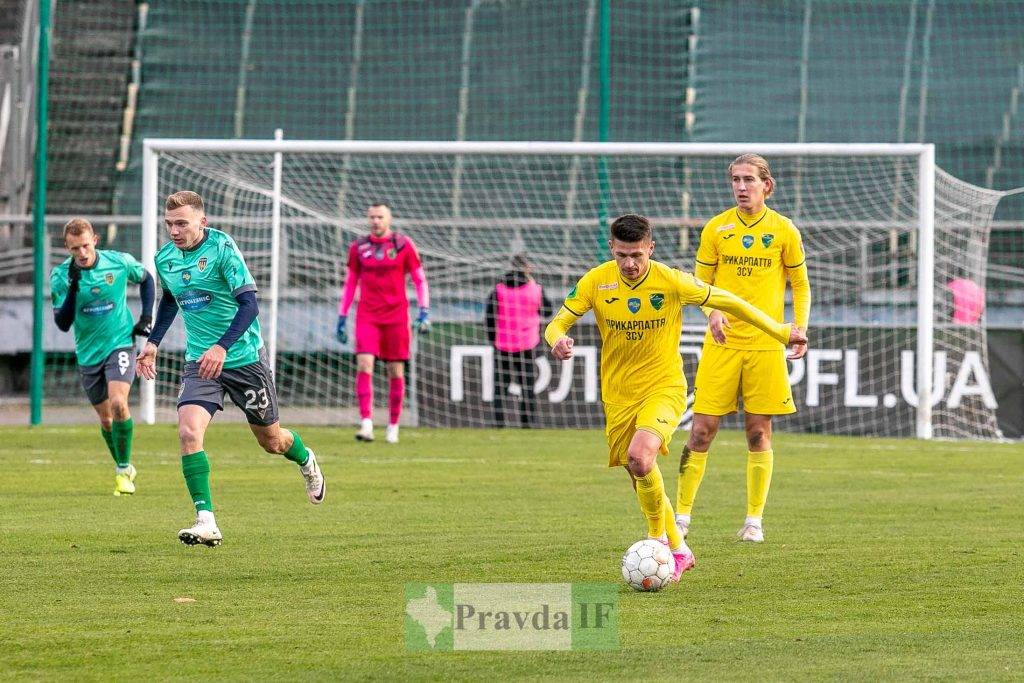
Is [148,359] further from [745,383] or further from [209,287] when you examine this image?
[745,383]

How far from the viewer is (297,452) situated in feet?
30.0

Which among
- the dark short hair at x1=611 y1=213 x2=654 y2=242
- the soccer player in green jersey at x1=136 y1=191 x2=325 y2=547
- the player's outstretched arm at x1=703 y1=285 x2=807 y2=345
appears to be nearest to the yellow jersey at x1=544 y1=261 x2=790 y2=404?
the player's outstretched arm at x1=703 y1=285 x2=807 y2=345

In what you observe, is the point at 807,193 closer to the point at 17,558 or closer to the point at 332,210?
the point at 332,210

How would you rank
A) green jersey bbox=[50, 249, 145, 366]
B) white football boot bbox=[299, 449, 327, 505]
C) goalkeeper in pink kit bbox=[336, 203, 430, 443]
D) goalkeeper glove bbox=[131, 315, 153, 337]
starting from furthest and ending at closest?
goalkeeper in pink kit bbox=[336, 203, 430, 443], green jersey bbox=[50, 249, 145, 366], goalkeeper glove bbox=[131, 315, 153, 337], white football boot bbox=[299, 449, 327, 505]

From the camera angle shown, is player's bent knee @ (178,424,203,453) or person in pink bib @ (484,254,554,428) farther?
person in pink bib @ (484,254,554,428)

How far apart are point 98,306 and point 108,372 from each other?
474 mm

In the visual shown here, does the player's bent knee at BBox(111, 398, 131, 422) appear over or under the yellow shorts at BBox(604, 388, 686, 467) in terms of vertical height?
under

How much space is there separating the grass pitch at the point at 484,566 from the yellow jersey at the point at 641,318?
93 cm

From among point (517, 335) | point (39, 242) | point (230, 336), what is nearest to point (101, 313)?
point (230, 336)

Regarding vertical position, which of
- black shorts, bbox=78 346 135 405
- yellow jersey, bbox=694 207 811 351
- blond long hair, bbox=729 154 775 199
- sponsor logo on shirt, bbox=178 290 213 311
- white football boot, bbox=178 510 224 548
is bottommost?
white football boot, bbox=178 510 224 548

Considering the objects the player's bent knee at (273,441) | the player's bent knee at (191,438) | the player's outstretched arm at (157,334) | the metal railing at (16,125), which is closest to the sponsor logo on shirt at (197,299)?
the player's outstretched arm at (157,334)

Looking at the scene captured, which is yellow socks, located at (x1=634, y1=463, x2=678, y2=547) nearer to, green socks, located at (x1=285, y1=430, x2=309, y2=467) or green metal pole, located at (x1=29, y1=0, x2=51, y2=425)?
green socks, located at (x1=285, y1=430, x2=309, y2=467)

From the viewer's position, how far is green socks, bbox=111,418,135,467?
10898 mm

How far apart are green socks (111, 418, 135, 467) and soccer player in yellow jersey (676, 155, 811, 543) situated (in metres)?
4.15
